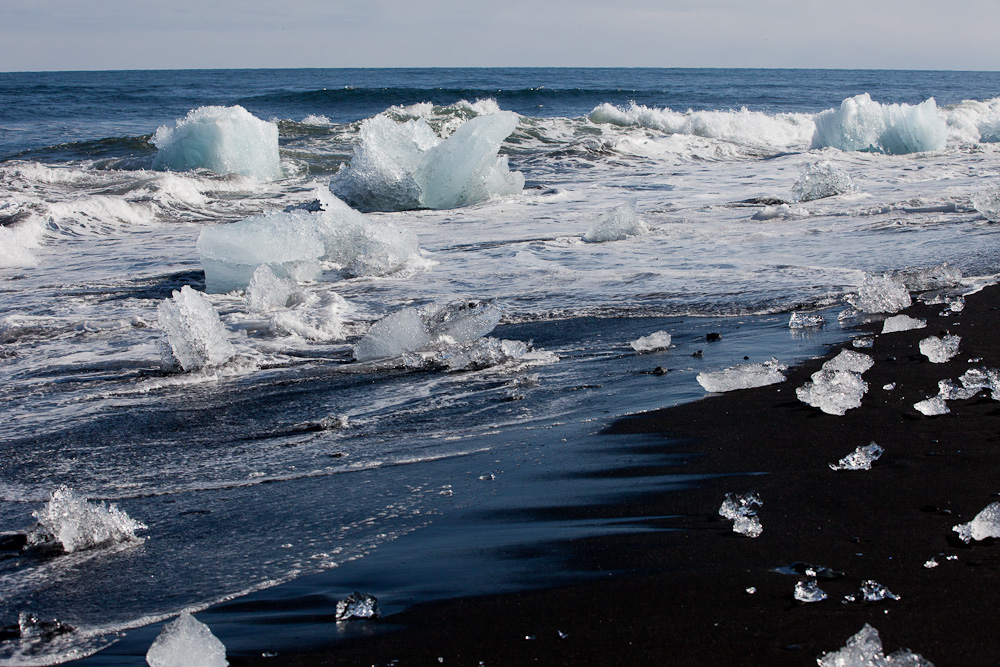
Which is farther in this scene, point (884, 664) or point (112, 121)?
point (112, 121)

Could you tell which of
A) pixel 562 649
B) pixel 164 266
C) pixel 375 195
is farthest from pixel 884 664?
pixel 375 195

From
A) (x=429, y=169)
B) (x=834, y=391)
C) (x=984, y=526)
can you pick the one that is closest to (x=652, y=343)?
(x=834, y=391)

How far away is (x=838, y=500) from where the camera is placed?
2420mm

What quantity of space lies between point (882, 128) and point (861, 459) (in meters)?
15.5

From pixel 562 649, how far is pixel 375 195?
9.42m

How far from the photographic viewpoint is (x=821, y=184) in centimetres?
941

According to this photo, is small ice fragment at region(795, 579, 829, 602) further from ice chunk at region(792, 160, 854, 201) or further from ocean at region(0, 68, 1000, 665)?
ice chunk at region(792, 160, 854, 201)

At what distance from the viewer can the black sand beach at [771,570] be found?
1759mm

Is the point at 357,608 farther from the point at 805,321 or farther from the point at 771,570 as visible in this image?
the point at 805,321

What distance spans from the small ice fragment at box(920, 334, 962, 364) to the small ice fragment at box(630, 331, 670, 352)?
121 cm

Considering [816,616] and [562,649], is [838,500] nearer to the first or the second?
[816,616]

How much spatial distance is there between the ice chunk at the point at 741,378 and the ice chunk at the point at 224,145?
1133 centimetres

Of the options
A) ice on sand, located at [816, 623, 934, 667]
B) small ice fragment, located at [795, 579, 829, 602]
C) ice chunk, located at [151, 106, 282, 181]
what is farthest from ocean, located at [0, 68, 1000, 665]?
ice chunk, located at [151, 106, 282, 181]

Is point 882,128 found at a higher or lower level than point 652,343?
higher
